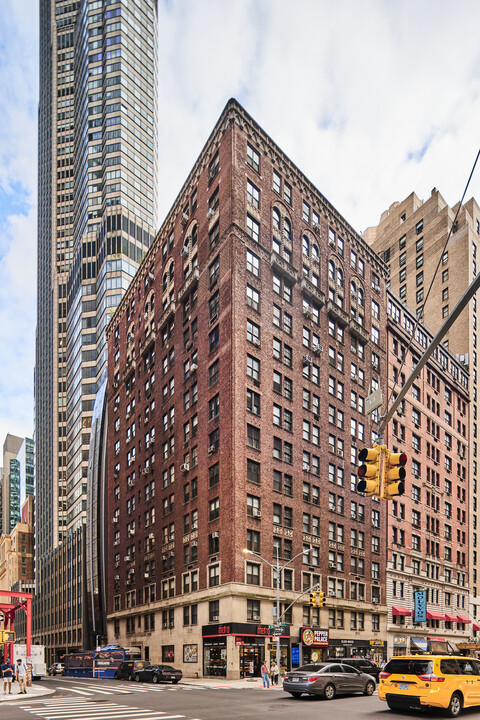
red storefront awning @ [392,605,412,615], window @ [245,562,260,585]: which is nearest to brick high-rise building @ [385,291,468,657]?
red storefront awning @ [392,605,412,615]

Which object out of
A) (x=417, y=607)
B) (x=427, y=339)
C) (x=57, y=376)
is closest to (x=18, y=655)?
(x=417, y=607)

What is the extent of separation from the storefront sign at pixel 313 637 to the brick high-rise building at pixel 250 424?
17cm

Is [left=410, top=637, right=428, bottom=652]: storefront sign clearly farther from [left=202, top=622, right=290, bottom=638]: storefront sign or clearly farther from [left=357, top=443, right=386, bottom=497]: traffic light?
[left=357, top=443, right=386, bottom=497]: traffic light

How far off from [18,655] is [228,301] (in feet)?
99.9

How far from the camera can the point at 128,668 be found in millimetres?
46406

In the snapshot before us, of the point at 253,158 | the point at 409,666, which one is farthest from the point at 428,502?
the point at 409,666

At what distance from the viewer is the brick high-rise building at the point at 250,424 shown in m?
48.3

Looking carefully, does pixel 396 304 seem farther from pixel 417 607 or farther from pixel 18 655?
pixel 18 655

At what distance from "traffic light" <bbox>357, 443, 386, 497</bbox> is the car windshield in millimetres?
6717

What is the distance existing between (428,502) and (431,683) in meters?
62.1

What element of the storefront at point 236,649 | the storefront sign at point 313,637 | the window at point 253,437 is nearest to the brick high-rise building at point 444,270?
the storefront sign at point 313,637

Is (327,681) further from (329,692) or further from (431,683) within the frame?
(431,683)

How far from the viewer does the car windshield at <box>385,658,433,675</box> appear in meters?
17.2

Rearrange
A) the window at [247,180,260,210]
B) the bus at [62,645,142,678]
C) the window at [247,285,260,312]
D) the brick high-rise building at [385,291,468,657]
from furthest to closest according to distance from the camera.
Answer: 1. the brick high-rise building at [385,291,468,657]
2. the window at [247,180,260,210]
3. the window at [247,285,260,312]
4. the bus at [62,645,142,678]
